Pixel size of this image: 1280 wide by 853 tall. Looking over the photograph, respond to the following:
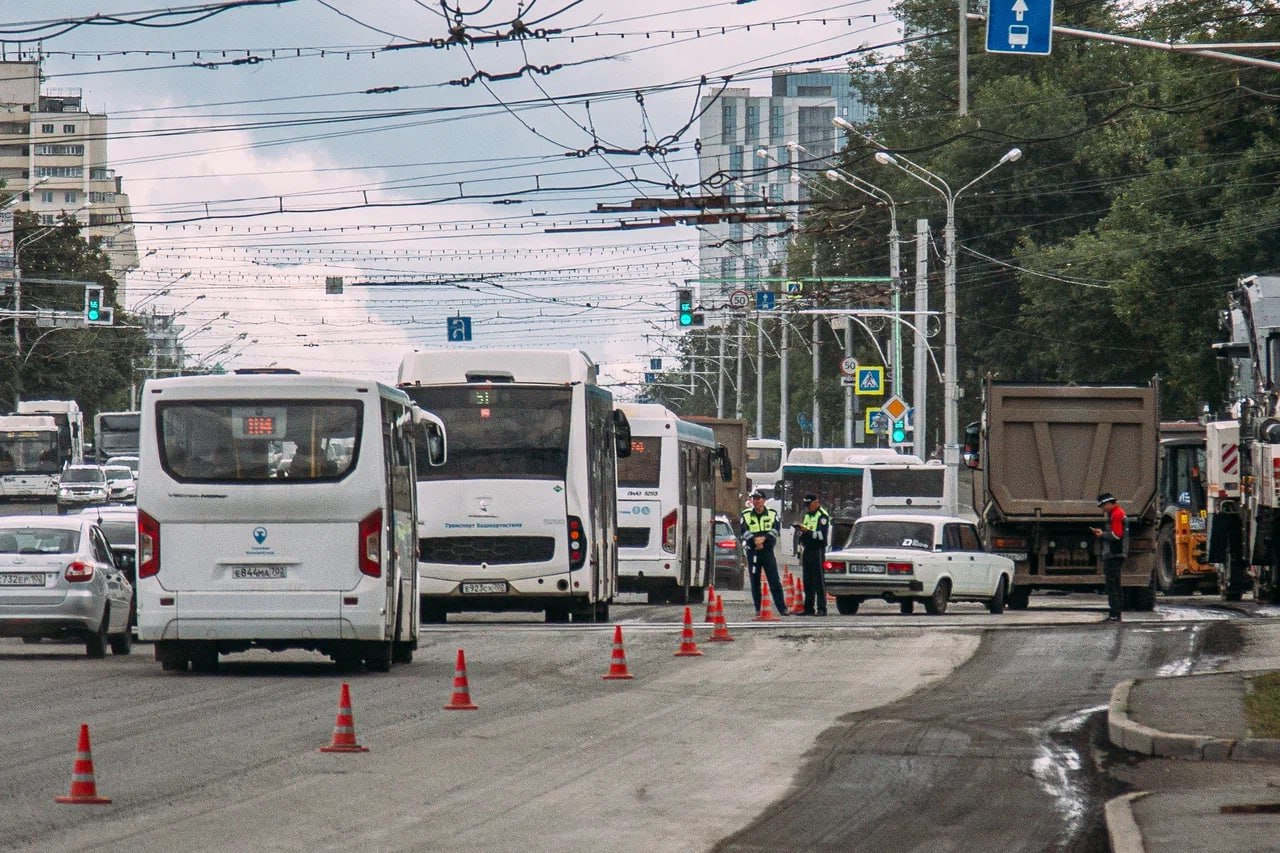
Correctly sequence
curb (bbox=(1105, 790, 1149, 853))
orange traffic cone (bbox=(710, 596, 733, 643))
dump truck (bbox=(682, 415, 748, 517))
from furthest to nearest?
dump truck (bbox=(682, 415, 748, 517)) < orange traffic cone (bbox=(710, 596, 733, 643)) < curb (bbox=(1105, 790, 1149, 853))

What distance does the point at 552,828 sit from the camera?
9.63 meters

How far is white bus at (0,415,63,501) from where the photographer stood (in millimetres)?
74625

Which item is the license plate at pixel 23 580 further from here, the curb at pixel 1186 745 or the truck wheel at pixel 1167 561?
the truck wheel at pixel 1167 561

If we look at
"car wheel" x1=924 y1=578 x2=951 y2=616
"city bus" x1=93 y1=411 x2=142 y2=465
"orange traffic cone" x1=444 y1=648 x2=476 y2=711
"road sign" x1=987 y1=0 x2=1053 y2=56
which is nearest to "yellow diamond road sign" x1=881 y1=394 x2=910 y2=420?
"car wheel" x1=924 y1=578 x2=951 y2=616

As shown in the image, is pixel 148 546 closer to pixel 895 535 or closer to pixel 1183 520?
pixel 895 535

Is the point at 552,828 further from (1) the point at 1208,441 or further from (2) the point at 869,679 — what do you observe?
(1) the point at 1208,441

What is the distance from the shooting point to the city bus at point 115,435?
81.8 metres

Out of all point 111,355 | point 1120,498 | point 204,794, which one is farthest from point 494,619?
point 111,355

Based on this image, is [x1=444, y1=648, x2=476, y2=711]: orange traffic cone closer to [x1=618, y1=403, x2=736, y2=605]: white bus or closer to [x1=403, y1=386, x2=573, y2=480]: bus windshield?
[x1=403, y1=386, x2=573, y2=480]: bus windshield

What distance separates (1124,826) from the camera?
30.3ft

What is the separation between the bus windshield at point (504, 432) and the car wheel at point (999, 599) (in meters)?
8.73

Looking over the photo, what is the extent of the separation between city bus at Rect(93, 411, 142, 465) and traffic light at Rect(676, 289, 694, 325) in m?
38.1

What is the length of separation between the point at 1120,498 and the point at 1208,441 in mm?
2645

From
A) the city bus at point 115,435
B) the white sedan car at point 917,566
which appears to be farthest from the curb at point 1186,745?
the city bus at point 115,435
